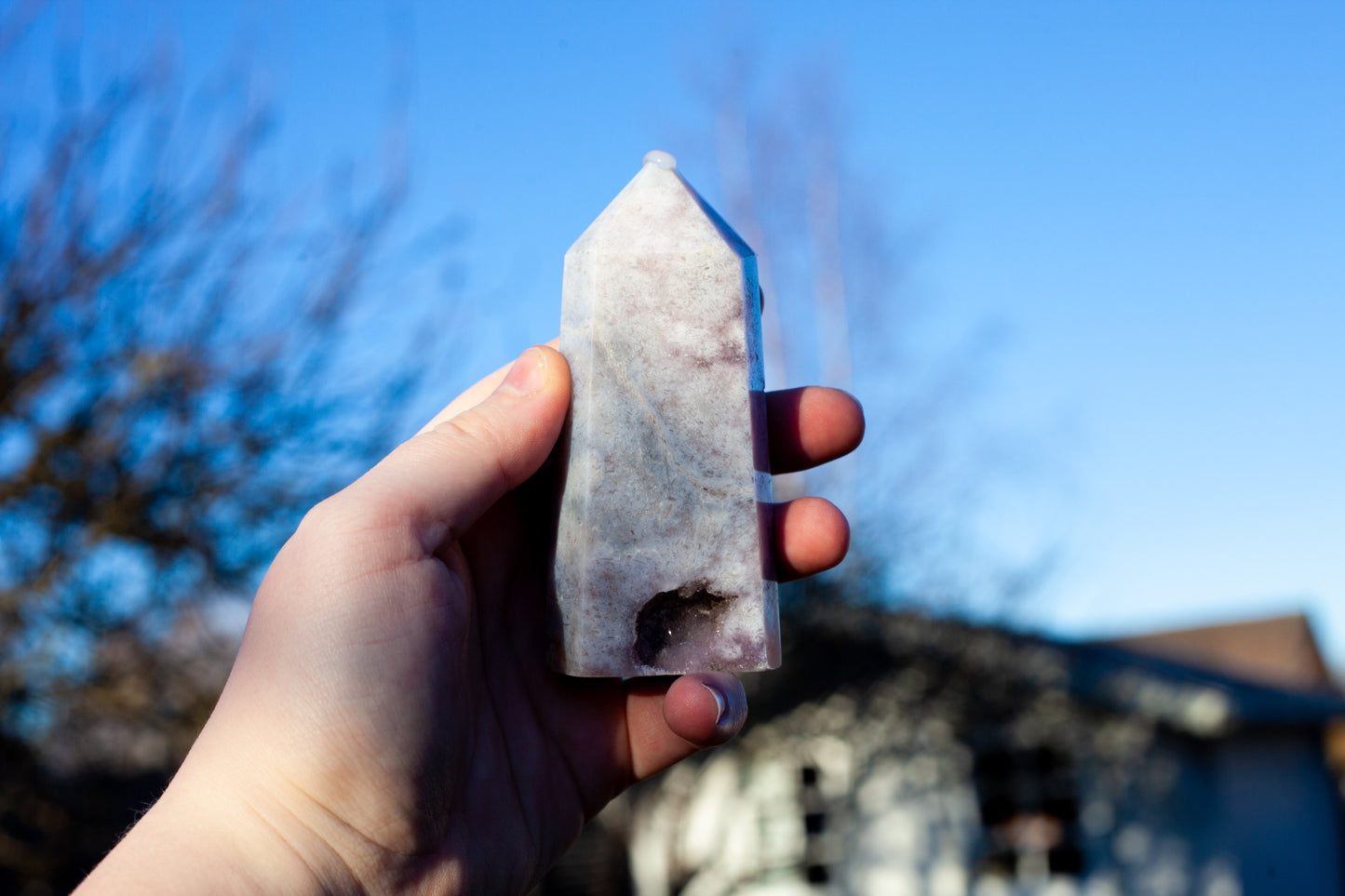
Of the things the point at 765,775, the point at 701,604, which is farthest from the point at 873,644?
the point at 701,604

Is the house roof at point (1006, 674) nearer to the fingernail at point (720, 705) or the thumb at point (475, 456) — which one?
the fingernail at point (720, 705)

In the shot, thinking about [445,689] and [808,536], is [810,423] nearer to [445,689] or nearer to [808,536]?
[808,536]

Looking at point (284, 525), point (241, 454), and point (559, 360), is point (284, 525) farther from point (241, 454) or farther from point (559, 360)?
point (559, 360)

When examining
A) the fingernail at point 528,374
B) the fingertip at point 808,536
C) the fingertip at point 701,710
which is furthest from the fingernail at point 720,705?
the fingernail at point 528,374

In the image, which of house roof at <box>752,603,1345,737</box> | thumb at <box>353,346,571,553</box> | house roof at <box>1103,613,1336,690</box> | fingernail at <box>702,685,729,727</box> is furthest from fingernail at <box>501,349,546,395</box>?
house roof at <box>1103,613,1336,690</box>

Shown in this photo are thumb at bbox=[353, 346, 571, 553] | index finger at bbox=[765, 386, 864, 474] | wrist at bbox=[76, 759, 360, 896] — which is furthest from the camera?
index finger at bbox=[765, 386, 864, 474]

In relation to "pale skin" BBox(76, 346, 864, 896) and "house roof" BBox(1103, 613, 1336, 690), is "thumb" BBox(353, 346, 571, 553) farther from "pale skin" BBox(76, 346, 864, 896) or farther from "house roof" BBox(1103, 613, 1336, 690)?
"house roof" BBox(1103, 613, 1336, 690)

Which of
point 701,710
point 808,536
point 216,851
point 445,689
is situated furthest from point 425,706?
point 808,536
